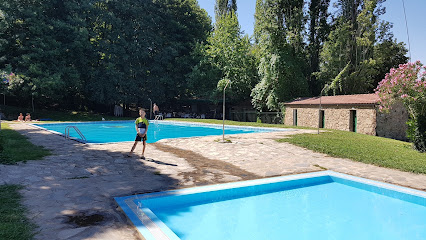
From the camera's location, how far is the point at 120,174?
6.43 m

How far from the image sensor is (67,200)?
14.7ft

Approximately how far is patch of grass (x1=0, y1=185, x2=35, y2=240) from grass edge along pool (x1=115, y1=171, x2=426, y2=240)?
1.18 meters

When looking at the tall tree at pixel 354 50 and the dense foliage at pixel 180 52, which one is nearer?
the dense foliage at pixel 180 52

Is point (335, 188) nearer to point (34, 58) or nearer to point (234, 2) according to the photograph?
point (34, 58)

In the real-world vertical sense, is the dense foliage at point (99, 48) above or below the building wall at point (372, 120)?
above

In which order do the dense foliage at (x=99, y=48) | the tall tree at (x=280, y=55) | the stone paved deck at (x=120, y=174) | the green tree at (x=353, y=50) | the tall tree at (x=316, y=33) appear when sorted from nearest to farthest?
1. the stone paved deck at (x=120, y=174)
2. the dense foliage at (x=99, y=48)
3. the green tree at (x=353, y=50)
4. the tall tree at (x=280, y=55)
5. the tall tree at (x=316, y=33)

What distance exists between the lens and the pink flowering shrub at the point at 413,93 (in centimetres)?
1158

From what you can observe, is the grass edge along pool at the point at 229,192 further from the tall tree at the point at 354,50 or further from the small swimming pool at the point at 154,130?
the tall tree at the point at 354,50

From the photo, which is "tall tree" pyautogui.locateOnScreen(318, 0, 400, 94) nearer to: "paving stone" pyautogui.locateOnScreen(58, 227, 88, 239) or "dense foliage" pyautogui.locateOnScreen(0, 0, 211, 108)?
"dense foliage" pyautogui.locateOnScreen(0, 0, 211, 108)

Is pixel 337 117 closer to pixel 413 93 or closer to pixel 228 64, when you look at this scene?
pixel 413 93

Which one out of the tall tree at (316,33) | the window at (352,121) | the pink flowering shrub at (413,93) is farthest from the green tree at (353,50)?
the pink flowering shrub at (413,93)

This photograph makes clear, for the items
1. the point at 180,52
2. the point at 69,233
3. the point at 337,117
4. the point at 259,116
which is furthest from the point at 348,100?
the point at 69,233

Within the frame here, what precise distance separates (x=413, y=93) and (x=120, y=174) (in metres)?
12.2

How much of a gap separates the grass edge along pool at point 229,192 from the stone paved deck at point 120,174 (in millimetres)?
179
